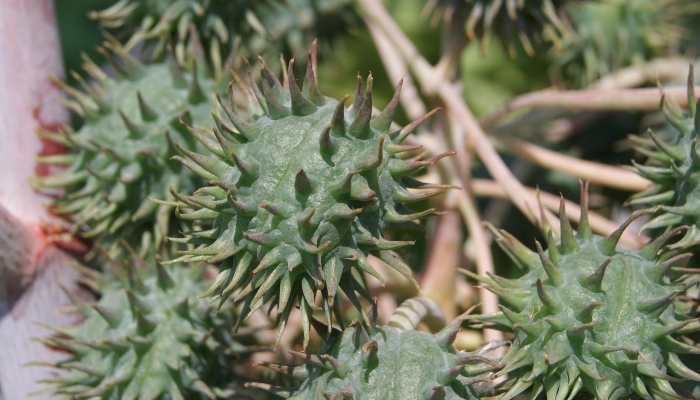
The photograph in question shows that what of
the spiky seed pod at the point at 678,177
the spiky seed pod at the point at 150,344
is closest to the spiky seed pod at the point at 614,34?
the spiky seed pod at the point at 678,177

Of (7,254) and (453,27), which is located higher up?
(7,254)

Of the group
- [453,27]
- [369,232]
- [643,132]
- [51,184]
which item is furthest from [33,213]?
[643,132]

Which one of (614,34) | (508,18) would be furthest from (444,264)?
(614,34)

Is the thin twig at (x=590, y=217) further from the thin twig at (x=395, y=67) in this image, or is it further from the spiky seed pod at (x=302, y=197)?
Answer: the spiky seed pod at (x=302, y=197)

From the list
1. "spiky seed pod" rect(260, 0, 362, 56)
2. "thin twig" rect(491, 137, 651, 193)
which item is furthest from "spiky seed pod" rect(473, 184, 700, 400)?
"spiky seed pod" rect(260, 0, 362, 56)

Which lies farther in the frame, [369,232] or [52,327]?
[52,327]

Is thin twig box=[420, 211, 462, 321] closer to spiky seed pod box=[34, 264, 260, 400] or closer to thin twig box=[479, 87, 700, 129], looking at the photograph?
thin twig box=[479, 87, 700, 129]

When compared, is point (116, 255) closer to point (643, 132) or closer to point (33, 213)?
point (33, 213)
